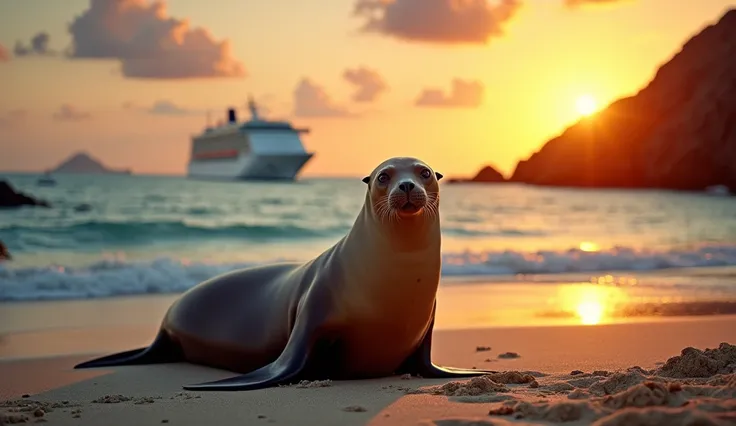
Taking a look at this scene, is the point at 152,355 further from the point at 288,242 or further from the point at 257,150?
the point at 257,150

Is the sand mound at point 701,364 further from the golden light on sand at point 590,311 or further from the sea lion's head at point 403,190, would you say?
the golden light on sand at point 590,311

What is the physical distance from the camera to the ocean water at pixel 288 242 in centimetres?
1522

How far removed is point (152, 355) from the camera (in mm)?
7594

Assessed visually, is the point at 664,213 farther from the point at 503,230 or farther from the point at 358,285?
the point at 358,285

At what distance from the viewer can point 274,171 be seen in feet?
304

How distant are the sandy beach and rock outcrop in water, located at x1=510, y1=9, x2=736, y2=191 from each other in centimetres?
9230

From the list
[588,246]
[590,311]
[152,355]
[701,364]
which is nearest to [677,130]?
[588,246]

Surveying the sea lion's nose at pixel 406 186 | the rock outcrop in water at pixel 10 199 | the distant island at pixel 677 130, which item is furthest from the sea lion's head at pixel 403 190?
the distant island at pixel 677 130

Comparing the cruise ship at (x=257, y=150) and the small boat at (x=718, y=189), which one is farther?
the small boat at (x=718, y=189)

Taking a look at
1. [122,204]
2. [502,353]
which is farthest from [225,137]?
[502,353]

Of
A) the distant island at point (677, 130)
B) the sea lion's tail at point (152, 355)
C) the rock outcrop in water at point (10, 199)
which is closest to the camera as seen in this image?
the sea lion's tail at point (152, 355)

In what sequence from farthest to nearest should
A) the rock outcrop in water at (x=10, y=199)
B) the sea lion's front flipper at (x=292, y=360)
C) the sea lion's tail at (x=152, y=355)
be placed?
the rock outcrop in water at (x=10, y=199)
the sea lion's tail at (x=152, y=355)
the sea lion's front flipper at (x=292, y=360)

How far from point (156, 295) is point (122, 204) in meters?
32.7

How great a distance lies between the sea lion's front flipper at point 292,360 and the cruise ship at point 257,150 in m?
84.6
